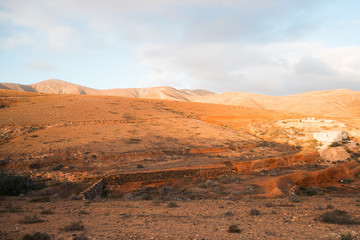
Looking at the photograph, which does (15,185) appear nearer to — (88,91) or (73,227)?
(73,227)

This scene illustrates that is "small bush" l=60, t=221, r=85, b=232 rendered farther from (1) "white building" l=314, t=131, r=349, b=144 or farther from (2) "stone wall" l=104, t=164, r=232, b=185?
(1) "white building" l=314, t=131, r=349, b=144

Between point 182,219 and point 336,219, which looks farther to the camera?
point 182,219

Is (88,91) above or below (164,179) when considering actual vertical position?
above

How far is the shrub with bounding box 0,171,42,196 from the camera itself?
10.0 metres

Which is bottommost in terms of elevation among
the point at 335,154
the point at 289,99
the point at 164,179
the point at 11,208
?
the point at 164,179

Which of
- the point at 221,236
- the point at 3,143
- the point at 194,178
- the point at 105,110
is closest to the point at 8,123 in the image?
the point at 3,143

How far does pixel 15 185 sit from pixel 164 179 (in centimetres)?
707

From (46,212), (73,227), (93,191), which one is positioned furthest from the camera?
(93,191)

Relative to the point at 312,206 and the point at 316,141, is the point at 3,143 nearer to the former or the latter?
the point at 312,206

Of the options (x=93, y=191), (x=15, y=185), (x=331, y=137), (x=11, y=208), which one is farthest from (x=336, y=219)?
(x=331, y=137)

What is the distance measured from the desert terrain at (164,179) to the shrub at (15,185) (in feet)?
0.17

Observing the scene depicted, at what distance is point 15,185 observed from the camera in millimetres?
10516

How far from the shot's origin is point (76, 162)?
14672 millimetres

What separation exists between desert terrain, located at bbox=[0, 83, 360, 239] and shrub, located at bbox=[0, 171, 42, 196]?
0.05m
